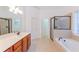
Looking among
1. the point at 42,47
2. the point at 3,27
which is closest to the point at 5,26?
the point at 3,27

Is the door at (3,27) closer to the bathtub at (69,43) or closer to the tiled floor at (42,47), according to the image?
the tiled floor at (42,47)

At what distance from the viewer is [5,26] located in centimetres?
276

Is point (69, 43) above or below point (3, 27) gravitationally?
below

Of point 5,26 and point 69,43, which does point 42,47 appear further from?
point 69,43

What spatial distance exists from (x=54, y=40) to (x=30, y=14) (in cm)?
120

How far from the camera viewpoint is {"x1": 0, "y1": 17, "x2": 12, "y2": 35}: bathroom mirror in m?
2.55

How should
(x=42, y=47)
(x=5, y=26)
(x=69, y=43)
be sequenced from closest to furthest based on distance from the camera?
(x=5, y=26), (x=42, y=47), (x=69, y=43)

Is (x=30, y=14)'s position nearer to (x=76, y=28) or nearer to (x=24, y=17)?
(x=24, y=17)

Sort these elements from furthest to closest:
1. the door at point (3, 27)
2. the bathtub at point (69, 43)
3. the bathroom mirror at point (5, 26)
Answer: the bathtub at point (69, 43) → the door at point (3, 27) → the bathroom mirror at point (5, 26)

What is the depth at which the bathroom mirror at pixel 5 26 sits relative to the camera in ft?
8.36

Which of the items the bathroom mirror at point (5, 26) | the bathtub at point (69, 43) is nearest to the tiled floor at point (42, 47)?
the bathtub at point (69, 43)

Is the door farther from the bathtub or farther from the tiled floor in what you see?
the bathtub
